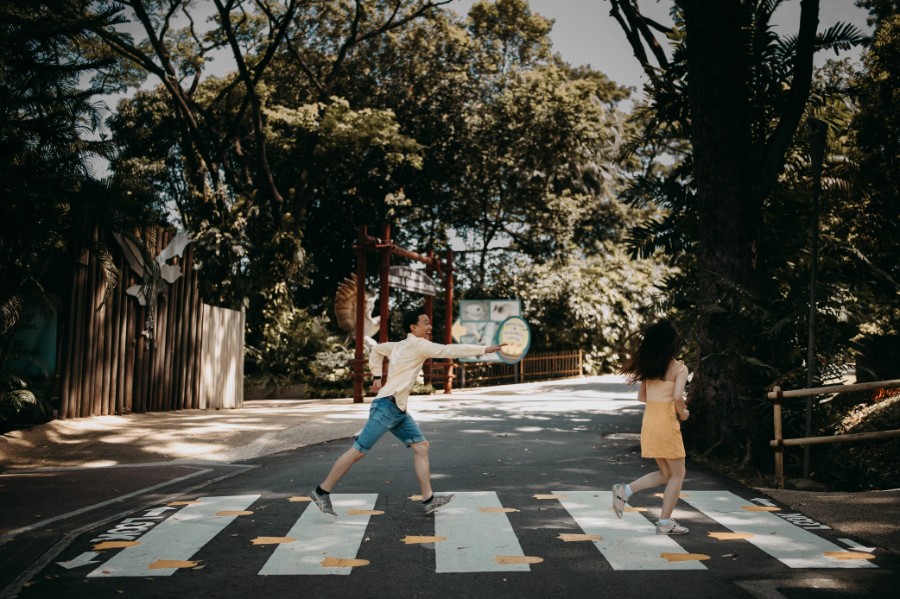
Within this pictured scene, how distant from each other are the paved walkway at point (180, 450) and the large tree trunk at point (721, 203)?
2.25m

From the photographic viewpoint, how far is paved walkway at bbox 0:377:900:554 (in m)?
7.39

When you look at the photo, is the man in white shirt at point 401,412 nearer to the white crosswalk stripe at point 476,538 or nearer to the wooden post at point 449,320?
the white crosswalk stripe at point 476,538

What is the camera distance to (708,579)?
525 cm

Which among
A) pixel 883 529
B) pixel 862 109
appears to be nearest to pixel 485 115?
A: pixel 862 109

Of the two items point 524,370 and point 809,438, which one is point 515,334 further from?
point 809,438

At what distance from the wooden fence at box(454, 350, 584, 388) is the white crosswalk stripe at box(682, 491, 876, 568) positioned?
20155 millimetres

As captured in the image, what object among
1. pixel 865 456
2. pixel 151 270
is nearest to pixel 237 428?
pixel 151 270

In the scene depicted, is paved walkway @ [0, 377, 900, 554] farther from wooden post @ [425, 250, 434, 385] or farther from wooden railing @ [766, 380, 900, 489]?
wooden post @ [425, 250, 434, 385]

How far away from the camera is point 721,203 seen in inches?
429

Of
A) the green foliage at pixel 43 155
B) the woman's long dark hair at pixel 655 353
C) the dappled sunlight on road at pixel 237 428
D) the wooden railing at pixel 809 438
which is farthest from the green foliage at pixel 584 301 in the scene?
the woman's long dark hair at pixel 655 353

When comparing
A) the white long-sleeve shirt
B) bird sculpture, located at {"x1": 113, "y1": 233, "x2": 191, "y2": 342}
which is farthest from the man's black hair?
bird sculpture, located at {"x1": 113, "y1": 233, "x2": 191, "y2": 342}

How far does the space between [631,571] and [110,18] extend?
8.10 metres

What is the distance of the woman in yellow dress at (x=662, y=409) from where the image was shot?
672cm

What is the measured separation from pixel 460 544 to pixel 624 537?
3.87 ft
